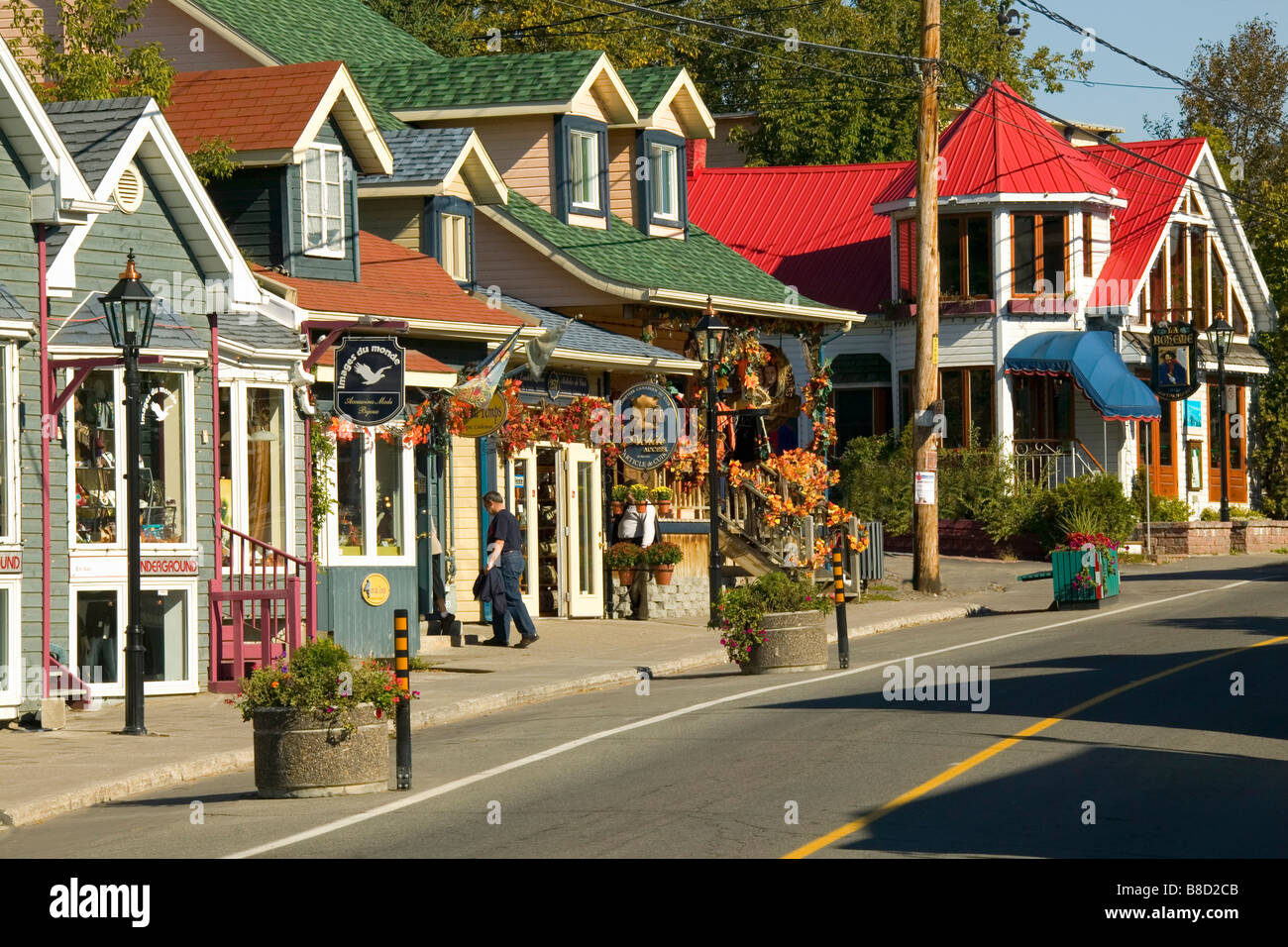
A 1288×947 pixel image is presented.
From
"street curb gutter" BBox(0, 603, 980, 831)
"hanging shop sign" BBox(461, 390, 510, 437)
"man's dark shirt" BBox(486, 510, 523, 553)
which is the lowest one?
"street curb gutter" BBox(0, 603, 980, 831)

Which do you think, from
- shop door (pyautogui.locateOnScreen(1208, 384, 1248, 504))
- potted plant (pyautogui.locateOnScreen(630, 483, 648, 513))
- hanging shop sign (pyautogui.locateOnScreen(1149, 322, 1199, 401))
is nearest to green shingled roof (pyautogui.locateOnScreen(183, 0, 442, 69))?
potted plant (pyautogui.locateOnScreen(630, 483, 648, 513))

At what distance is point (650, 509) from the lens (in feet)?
100

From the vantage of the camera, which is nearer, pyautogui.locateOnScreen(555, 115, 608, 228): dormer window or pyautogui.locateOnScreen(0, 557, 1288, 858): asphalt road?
pyautogui.locateOnScreen(0, 557, 1288, 858): asphalt road

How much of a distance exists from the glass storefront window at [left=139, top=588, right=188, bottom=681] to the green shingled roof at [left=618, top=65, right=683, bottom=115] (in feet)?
57.8

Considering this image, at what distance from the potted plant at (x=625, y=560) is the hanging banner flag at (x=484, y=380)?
19.8 feet

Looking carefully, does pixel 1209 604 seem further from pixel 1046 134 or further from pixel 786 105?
pixel 786 105

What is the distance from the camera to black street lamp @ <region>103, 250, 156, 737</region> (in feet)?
55.9

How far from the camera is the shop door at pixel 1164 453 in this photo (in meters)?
46.4

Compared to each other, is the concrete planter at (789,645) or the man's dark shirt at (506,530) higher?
the man's dark shirt at (506,530)

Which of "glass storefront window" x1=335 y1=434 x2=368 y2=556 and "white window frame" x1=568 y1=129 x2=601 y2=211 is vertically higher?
"white window frame" x1=568 y1=129 x2=601 y2=211

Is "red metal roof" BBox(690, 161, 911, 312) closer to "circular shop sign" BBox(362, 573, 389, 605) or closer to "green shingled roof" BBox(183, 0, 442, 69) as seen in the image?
"green shingled roof" BBox(183, 0, 442, 69)

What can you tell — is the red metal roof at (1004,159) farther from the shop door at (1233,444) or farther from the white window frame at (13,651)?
the white window frame at (13,651)

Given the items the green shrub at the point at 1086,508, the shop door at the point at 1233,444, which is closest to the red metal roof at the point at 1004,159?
the green shrub at the point at 1086,508

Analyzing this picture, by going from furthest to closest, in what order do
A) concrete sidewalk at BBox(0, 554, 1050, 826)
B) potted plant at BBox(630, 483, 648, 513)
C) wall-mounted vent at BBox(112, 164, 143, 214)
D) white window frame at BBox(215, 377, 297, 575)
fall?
potted plant at BBox(630, 483, 648, 513), white window frame at BBox(215, 377, 297, 575), wall-mounted vent at BBox(112, 164, 143, 214), concrete sidewalk at BBox(0, 554, 1050, 826)
